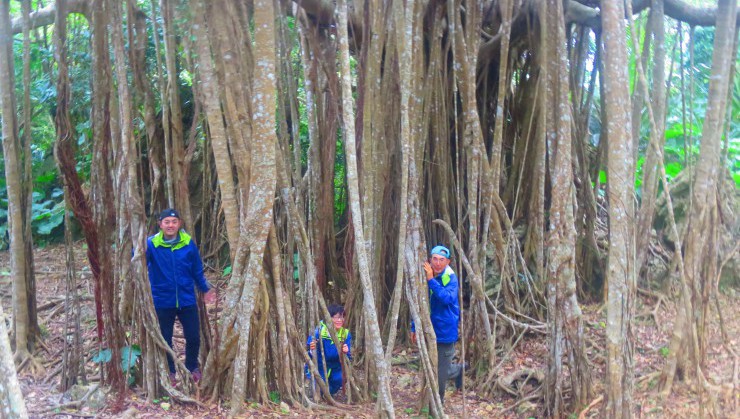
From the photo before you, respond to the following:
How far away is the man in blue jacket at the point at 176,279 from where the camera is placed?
360 cm

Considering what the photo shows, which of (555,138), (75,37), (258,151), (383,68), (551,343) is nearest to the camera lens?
(258,151)

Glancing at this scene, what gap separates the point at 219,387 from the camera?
3.15 meters

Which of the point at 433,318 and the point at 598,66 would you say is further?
the point at 598,66

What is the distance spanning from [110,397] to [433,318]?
1813 millimetres

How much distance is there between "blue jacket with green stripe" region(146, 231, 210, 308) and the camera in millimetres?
3600

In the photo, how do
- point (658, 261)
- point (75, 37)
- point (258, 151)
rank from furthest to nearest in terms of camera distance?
point (658, 261)
point (75, 37)
point (258, 151)

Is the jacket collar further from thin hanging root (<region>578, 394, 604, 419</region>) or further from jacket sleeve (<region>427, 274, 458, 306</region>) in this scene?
thin hanging root (<region>578, 394, 604, 419</region>)

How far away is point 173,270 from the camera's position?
3.60m

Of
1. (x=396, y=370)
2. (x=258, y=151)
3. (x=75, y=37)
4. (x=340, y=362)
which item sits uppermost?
(x=75, y=37)

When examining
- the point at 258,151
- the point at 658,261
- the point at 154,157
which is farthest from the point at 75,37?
the point at 658,261

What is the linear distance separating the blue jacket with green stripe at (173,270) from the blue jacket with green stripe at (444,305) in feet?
4.42

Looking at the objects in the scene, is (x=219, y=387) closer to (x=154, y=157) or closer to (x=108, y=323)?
(x=108, y=323)

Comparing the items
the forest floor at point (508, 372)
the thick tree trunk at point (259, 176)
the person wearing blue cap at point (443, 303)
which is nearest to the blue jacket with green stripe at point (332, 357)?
the forest floor at point (508, 372)

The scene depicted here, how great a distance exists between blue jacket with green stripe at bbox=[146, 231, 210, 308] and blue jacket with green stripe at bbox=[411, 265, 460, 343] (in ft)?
4.42
